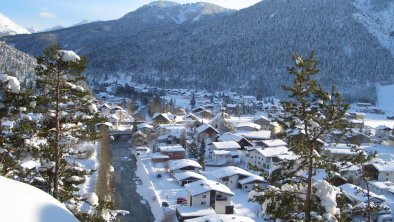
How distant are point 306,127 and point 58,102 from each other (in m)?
5.65

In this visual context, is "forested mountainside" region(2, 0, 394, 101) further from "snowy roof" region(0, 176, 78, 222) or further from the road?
"snowy roof" region(0, 176, 78, 222)

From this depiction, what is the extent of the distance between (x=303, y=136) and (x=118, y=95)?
91.7 metres

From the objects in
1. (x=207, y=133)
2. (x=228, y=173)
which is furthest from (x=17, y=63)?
(x=228, y=173)

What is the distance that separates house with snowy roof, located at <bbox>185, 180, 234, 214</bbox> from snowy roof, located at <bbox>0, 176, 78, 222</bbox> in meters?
20.2

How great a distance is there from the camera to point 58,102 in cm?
948

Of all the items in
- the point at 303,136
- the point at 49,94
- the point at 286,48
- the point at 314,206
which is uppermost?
the point at 286,48

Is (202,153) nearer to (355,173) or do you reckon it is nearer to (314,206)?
(355,173)

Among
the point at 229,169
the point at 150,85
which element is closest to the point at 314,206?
the point at 229,169

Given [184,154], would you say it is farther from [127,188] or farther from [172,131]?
[127,188]

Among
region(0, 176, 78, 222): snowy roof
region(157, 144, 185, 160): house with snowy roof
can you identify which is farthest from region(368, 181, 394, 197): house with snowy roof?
region(0, 176, 78, 222): snowy roof

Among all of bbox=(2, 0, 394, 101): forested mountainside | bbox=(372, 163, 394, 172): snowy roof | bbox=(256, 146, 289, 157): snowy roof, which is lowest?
bbox=(372, 163, 394, 172): snowy roof

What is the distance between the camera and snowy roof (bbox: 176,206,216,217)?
2359 centimetres

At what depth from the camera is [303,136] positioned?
846 cm

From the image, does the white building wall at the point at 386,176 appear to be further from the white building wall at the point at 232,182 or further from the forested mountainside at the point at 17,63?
the forested mountainside at the point at 17,63
